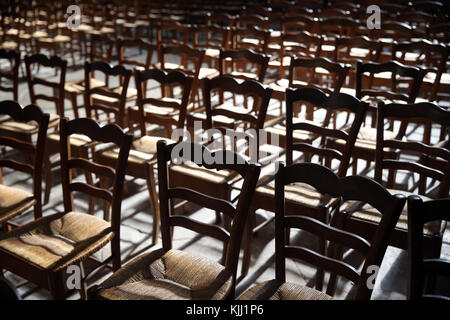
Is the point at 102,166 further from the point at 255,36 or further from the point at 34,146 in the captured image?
the point at 255,36

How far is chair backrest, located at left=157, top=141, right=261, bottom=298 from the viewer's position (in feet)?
5.79

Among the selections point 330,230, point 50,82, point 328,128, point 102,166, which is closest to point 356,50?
point 328,128

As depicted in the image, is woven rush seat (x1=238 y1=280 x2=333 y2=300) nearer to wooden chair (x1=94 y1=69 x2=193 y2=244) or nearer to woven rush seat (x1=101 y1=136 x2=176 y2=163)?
wooden chair (x1=94 y1=69 x2=193 y2=244)

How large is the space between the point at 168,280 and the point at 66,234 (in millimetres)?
630

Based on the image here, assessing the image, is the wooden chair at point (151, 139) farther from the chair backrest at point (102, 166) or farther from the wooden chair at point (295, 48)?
the wooden chair at point (295, 48)

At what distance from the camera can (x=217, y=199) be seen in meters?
1.87

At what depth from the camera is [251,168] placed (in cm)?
175

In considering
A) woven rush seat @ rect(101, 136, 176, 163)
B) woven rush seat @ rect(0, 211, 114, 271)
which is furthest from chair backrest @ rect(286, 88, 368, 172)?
woven rush seat @ rect(0, 211, 114, 271)

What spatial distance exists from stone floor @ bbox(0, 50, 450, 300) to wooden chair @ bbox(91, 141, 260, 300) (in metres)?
0.59

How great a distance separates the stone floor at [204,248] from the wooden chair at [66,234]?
1.29 feet

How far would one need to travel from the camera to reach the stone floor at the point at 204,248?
2398mm
